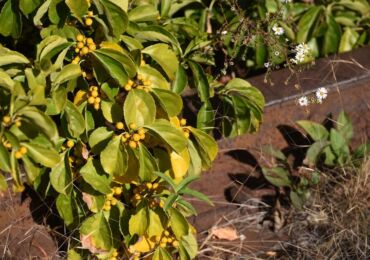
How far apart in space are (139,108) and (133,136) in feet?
0.28

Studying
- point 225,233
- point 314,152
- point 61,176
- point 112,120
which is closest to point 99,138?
point 112,120

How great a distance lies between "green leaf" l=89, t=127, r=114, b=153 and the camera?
78.9 inches

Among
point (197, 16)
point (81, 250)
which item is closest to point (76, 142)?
point (81, 250)

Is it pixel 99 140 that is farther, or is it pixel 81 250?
pixel 81 250

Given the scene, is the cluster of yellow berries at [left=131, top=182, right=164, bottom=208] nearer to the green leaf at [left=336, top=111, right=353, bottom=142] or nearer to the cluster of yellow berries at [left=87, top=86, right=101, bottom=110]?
the cluster of yellow berries at [left=87, top=86, right=101, bottom=110]

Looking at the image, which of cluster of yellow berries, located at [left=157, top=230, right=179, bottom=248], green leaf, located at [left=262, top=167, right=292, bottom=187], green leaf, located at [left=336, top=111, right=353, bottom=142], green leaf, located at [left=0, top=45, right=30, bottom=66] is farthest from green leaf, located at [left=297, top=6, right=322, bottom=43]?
green leaf, located at [left=0, top=45, right=30, bottom=66]

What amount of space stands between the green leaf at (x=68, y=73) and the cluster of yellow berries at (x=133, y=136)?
19cm

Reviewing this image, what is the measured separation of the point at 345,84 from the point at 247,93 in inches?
20.4

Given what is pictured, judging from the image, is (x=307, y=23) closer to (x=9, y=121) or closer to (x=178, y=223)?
(x=178, y=223)

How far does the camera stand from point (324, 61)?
2682mm

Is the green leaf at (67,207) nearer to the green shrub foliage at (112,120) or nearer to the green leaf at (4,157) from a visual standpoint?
the green shrub foliage at (112,120)

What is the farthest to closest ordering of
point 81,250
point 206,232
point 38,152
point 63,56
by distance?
point 206,232 < point 81,250 < point 63,56 < point 38,152

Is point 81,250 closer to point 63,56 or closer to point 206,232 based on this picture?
point 206,232

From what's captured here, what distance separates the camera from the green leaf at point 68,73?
6.16ft
